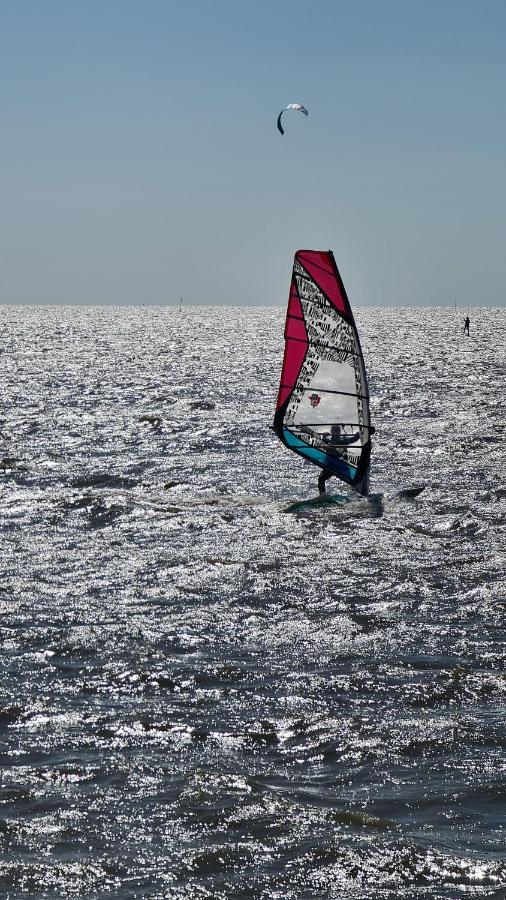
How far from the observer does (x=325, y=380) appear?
24.9 metres

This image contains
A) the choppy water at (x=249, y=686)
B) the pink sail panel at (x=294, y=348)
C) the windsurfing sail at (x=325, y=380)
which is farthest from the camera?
the pink sail panel at (x=294, y=348)

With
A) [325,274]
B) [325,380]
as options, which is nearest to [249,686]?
[325,380]

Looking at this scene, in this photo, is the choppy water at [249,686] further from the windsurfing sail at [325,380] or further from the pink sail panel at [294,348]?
the pink sail panel at [294,348]

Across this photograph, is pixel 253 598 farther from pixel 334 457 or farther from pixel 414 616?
pixel 334 457

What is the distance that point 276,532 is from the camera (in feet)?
70.7

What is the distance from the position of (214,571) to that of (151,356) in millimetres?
76221

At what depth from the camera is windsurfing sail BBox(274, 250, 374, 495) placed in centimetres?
2466

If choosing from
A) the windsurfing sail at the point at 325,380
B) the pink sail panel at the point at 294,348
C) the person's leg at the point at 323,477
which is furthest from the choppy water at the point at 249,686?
the pink sail panel at the point at 294,348

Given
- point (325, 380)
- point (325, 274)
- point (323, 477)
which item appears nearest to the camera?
point (325, 274)

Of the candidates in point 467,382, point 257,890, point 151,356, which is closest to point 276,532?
point 257,890

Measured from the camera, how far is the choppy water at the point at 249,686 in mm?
8922

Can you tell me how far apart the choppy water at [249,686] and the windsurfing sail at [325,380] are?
1.37 metres

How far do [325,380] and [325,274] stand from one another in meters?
2.32

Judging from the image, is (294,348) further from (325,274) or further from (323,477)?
(323,477)
